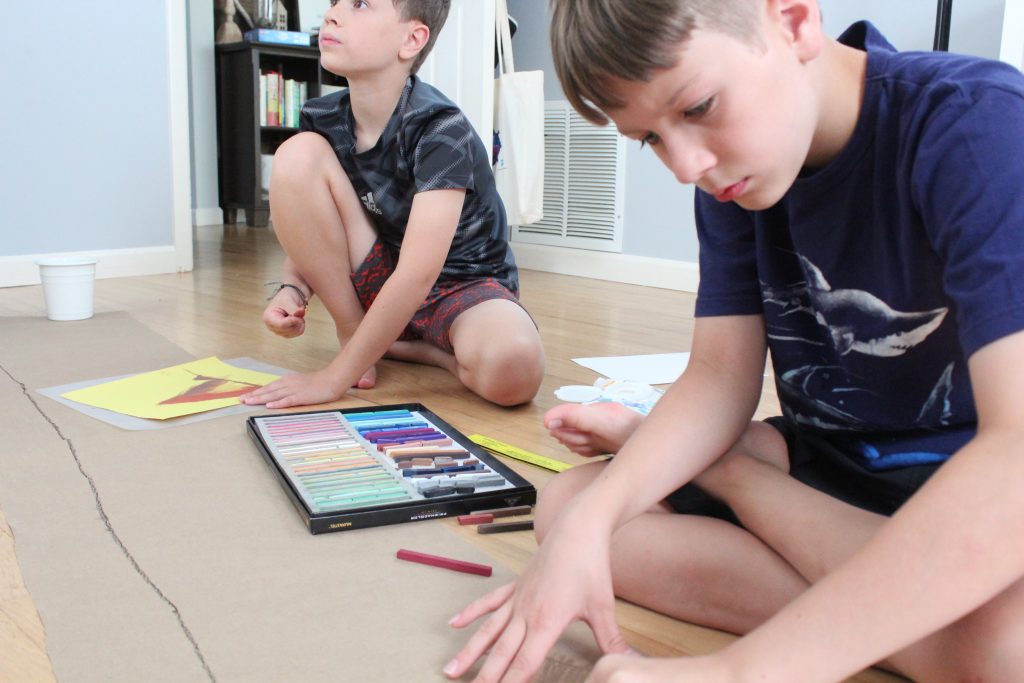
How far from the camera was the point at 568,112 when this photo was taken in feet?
9.73

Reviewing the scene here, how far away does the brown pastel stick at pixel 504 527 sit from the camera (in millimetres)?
902

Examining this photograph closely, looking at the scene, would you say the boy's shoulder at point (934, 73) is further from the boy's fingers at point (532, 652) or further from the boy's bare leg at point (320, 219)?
the boy's bare leg at point (320, 219)

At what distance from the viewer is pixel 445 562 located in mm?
820

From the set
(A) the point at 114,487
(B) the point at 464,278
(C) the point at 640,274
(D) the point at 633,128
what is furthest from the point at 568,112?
(D) the point at 633,128

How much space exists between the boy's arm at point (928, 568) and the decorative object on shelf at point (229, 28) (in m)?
4.37

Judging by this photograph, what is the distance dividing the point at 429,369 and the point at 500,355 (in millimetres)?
303

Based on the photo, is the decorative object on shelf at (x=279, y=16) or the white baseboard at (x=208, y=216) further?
the white baseboard at (x=208, y=216)

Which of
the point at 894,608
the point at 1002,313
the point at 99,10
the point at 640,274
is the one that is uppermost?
the point at 99,10

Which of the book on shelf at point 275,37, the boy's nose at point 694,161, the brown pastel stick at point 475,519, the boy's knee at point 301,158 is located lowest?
the brown pastel stick at point 475,519

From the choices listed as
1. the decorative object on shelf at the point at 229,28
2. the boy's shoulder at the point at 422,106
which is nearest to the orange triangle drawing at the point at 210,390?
the boy's shoulder at the point at 422,106

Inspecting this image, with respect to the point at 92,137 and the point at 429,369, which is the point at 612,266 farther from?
the point at 92,137

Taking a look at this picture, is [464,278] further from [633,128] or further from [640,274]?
Answer: [640,274]

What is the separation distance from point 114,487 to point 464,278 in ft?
2.32

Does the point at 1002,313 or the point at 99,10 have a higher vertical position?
the point at 99,10
